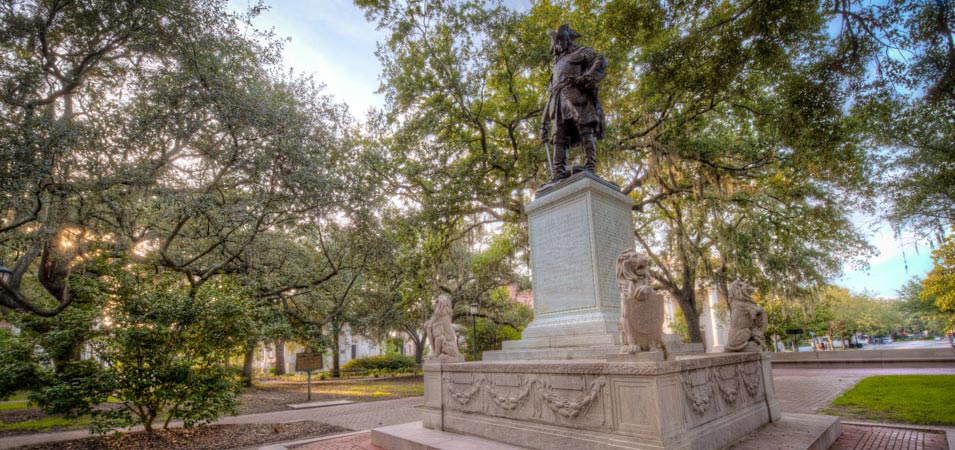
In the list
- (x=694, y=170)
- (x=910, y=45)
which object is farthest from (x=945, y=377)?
(x=910, y=45)

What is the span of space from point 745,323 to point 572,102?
458cm

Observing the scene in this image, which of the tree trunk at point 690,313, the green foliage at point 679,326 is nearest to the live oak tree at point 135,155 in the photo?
the tree trunk at point 690,313

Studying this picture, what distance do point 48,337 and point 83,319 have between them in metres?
0.53

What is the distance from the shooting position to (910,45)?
8312mm

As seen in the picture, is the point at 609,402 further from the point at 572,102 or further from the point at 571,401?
the point at 572,102

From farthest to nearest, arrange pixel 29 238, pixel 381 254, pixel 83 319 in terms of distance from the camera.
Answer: pixel 381 254 < pixel 29 238 < pixel 83 319

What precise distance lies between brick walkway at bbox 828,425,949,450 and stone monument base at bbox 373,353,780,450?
2.95 feet

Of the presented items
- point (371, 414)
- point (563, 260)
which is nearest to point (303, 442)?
point (371, 414)

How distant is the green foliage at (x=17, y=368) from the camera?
24.7 ft

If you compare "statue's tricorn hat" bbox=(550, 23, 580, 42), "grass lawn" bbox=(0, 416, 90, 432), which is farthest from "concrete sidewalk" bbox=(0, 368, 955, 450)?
"statue's tricorn hat" bbox=(550, 23, 580, 42)

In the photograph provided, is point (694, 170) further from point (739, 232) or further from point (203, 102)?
point (203, 102)

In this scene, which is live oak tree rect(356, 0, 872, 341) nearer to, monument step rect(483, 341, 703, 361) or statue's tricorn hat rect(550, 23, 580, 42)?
statue's tricorn hat rect(550, 23, 580, 42)

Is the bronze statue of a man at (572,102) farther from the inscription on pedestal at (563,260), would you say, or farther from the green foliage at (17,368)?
the green foliage at (17,368)

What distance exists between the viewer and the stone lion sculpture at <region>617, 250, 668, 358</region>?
4.56m
